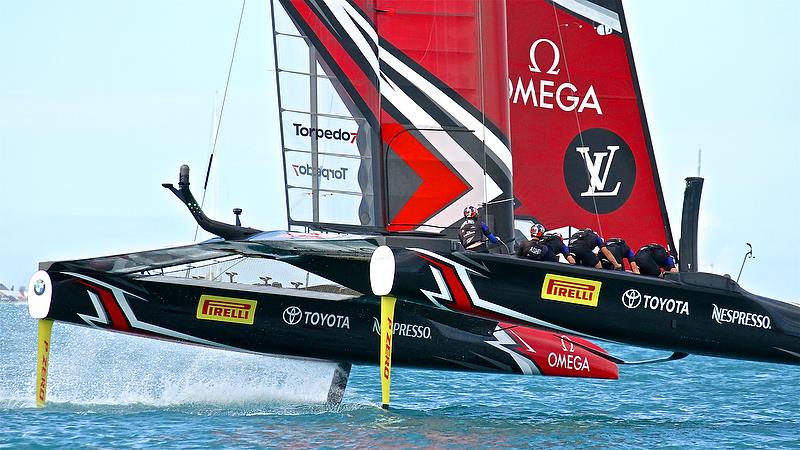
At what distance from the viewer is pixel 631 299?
10.1 m

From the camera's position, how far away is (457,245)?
1068 centimetres

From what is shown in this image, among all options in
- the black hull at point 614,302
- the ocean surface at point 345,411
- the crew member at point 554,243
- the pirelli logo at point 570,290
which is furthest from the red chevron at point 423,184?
the ocean surface at point 345,411

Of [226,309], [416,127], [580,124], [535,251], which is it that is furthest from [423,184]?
[580,124]

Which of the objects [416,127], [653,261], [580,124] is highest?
[580,124]

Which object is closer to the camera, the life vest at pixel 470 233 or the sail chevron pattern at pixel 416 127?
the life vest at pixel 470 233

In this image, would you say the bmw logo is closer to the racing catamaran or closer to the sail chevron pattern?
the racing catamaran

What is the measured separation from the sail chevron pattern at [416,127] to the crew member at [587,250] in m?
1.00

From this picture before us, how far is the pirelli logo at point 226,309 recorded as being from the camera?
11211 millimetres

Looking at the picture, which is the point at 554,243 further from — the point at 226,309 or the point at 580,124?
the point at 580,124

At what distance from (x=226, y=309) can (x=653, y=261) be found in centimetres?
383

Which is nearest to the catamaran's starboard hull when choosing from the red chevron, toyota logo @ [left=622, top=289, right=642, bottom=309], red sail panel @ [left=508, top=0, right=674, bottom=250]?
the red chevron

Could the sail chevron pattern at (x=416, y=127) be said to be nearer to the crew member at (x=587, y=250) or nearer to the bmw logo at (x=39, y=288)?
the crew member at (x=587, y=250)

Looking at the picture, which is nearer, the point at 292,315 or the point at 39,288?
the point at 39,288

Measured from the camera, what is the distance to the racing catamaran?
10031mm
